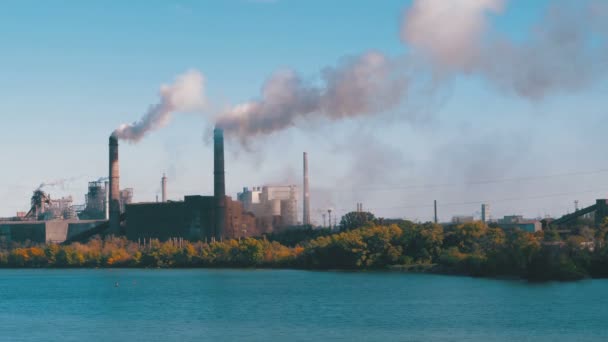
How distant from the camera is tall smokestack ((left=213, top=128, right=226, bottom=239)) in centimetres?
11888

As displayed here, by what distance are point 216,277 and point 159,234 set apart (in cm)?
3776

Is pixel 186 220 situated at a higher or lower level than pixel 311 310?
higher

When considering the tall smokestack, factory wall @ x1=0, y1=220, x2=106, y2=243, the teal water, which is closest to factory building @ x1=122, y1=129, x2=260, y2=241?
the tall smokestack

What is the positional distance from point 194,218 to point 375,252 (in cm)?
3539

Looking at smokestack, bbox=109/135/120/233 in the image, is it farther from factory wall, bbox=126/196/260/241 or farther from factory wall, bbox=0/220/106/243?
factory wall, bbox=0/220/106/243

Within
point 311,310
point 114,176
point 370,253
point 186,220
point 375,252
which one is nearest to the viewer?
point 311,310

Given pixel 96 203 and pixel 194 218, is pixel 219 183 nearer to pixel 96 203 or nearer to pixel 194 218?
pixel 194 218

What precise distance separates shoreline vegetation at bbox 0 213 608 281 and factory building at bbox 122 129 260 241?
2.23m

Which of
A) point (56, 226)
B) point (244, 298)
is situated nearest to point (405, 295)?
point (244, 298)

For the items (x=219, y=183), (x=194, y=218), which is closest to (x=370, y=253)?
(x=219, y=183)

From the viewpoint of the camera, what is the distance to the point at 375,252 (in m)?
106

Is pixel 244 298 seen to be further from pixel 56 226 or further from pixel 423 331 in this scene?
pixel 56 226

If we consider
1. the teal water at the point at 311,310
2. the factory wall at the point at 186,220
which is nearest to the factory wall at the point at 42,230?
the factory wall at the point at 186,220

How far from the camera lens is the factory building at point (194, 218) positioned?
421 feet
